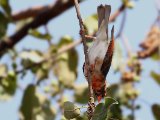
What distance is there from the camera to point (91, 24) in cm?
291

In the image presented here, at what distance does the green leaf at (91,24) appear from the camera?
2.86 m

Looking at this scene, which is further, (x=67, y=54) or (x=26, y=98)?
(x=67, y=54)

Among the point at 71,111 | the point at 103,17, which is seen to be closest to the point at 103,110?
the point at 71,111

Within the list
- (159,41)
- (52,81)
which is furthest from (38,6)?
(159,41)

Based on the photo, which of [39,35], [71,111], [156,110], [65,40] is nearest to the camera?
[71,111]

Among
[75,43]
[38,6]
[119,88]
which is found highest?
[38,6]

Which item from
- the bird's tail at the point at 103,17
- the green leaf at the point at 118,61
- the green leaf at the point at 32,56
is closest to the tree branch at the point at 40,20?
the green leaf at the point at 32,56

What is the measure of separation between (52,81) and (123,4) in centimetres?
58

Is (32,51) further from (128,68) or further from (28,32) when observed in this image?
(128,68)

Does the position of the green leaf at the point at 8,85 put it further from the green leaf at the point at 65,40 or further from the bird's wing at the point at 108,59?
the bird's wing at the point at 108,59

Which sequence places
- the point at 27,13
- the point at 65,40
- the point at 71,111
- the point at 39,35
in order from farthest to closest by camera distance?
1. the point at 27,13
2. the point at 65,40
3. the point at 39,35
4. the point at 71,111

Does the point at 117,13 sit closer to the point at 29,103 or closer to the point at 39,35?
the point at 39,35

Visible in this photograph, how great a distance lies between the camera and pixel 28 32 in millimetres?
2801

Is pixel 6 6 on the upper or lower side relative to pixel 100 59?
upper
